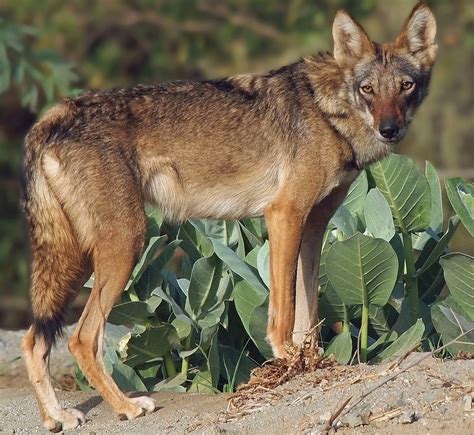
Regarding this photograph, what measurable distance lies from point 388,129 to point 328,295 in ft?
3.69

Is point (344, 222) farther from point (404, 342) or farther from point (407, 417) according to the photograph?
point (407, 417)

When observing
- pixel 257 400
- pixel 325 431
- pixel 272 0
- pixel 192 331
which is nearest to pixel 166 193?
pixel 192 331

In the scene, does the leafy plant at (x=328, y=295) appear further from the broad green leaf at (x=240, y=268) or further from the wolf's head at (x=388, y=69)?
the wolf's head at (x=388, y=69)

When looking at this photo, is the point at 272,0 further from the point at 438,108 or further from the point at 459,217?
the point at 459,217

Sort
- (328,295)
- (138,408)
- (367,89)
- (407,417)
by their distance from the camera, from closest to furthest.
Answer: (407,417)
(138,408)
(367,89)
(328,295)

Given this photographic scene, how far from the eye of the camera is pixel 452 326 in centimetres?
663

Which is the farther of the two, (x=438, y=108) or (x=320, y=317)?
(x=438, y=108)

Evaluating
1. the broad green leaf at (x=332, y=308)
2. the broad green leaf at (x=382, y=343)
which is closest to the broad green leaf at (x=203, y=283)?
the broad green leaf at (x=332, y=308)

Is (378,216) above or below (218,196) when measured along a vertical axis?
below

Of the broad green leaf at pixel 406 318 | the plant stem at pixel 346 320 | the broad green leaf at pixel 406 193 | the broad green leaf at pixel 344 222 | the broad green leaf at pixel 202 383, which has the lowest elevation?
the broad green leaf at pixel 202 383

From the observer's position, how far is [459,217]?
6797 mm

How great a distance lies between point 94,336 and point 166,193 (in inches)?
36.7

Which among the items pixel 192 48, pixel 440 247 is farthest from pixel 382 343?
pixel 192 48

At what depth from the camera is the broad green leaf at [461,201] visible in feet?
22.0
